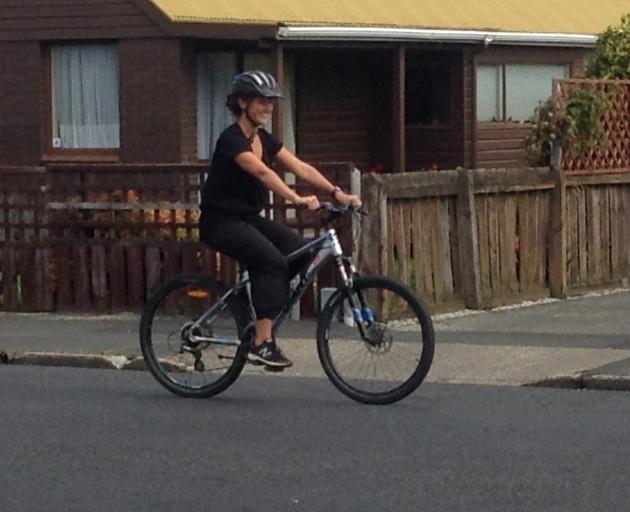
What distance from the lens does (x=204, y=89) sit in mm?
21438

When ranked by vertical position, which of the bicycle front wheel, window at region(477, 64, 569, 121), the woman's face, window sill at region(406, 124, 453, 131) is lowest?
the bicycle front wheel

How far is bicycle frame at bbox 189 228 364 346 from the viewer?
1073 cm

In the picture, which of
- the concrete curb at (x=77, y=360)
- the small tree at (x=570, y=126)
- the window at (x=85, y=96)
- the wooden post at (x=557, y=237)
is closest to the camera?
the concrete curb at (x=77, y=360)

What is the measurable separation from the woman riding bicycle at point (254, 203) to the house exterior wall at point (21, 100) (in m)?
10.9

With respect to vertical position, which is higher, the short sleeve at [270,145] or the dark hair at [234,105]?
the dark hair at [234,105]

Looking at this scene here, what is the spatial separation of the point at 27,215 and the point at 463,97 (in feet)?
29.3

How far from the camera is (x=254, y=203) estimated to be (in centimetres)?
1098

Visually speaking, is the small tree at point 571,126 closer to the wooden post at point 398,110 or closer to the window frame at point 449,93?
the wooden post at point 398,110

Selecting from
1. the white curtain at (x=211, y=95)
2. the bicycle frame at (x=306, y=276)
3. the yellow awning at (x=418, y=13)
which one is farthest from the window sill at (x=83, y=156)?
the bicycle frame at (x=306, y=276)

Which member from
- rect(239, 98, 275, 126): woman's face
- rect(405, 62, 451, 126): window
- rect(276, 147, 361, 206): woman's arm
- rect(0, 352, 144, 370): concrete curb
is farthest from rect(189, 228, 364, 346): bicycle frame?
rect(405, 62, 451, 126): window

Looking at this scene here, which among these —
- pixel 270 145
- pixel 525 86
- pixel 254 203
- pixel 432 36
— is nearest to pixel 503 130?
pixel 525 86

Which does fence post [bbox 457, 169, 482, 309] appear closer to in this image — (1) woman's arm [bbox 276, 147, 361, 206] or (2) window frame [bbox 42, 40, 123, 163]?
(1) woman's arm [bbox 276, 147, 361, 206]

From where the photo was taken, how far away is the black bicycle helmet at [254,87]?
35.2 feet

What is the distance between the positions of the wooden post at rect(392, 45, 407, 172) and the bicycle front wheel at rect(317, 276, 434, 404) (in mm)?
11151
